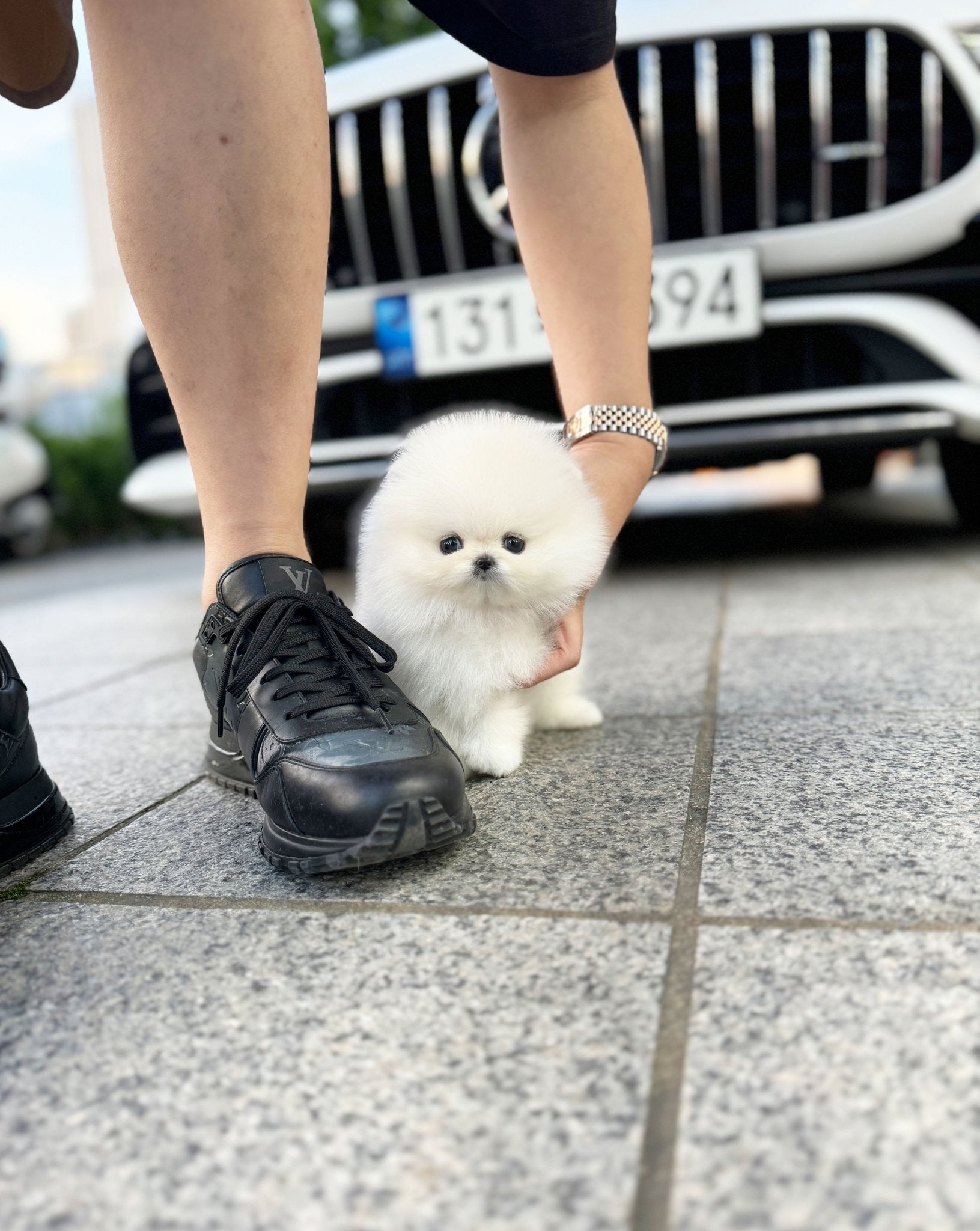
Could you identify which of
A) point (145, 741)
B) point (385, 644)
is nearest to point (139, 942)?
point (385, 644)

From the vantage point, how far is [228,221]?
107 cm

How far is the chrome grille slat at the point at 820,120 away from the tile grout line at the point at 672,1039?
1815 millimetres

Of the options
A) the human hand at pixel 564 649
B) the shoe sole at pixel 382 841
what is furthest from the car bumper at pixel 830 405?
the shoe sole at pixel 382 841

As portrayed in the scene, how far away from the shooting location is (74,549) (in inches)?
278

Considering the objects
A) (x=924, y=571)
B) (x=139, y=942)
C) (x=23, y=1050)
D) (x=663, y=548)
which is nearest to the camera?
(x=23, y=1050)

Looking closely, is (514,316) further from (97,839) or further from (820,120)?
(97,839)

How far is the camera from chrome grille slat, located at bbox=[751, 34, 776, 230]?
2.42m

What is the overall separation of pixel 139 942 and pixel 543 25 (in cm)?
110

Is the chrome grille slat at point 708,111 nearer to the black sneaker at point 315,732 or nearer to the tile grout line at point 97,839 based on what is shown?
the black sneaker at point 315,732

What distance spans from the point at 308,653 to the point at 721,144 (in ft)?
6.39

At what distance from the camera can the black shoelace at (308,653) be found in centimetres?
104

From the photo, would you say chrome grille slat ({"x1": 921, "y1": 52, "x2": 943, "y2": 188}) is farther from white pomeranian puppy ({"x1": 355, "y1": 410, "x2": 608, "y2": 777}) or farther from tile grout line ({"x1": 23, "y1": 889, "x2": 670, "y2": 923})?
tile grout line ({"x1": 23, "y1": 889, "x2": 670, "y2": 923})

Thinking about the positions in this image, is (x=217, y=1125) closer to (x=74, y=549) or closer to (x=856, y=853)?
(x=856, y=853)

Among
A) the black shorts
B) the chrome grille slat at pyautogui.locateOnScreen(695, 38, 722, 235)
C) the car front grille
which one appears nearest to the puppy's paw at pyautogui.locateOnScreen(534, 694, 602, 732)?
the black shorts
